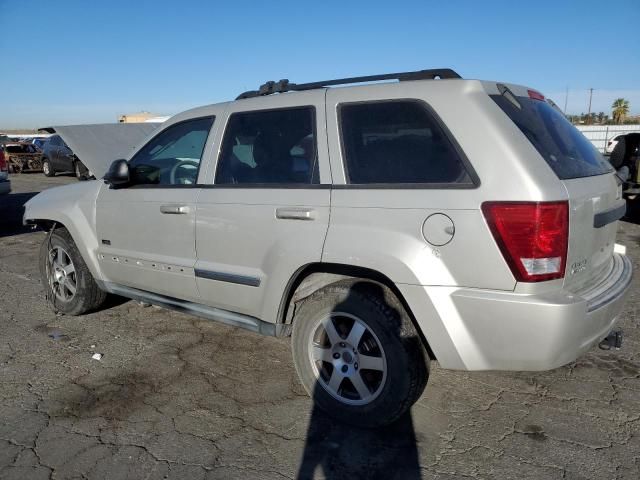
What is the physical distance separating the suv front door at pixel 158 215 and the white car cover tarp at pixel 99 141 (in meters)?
0.36

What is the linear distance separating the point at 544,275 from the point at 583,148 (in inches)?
43.6

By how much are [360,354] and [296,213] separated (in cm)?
89

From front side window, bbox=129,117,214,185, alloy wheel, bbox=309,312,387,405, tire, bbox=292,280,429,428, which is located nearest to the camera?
tire, bbox=292,280,429,428

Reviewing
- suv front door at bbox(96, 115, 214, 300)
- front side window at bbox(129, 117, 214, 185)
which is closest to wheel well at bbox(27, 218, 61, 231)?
suv front door at bbox(96, 115, 214, 300)

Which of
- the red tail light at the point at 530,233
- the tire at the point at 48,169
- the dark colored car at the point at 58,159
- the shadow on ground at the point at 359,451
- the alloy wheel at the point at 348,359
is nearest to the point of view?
the red tail light at the point at 530,233

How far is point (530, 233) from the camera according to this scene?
236 cm

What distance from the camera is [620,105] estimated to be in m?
64.2

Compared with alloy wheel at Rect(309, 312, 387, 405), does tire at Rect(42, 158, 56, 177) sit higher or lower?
higher

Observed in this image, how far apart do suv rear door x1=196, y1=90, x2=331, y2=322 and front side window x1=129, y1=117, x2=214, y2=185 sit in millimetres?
285

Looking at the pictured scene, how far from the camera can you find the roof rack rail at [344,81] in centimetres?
291

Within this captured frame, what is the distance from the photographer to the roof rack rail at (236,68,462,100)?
9.53ft

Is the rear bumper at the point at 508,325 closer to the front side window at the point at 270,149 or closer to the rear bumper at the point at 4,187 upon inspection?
the front side window at the point at 270,149

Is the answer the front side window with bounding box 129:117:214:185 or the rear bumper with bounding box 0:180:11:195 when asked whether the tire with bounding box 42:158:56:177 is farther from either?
the front side window with bounding box 129:117:214:185

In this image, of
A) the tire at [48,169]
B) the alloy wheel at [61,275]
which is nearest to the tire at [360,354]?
the alloy wheel at [61,275]
